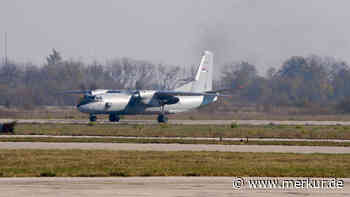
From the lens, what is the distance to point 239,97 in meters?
76.0

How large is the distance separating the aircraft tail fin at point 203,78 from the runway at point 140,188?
158ft

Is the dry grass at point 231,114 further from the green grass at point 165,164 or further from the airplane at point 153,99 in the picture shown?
the green grass at point 165,164

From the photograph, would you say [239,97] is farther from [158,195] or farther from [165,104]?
[158,195]

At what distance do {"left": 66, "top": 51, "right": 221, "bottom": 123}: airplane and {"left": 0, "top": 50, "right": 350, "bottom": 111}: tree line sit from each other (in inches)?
169

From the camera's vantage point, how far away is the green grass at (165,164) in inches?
822

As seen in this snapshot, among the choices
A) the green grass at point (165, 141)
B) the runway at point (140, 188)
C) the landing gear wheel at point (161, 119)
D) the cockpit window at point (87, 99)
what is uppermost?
the cockpit window at point (87, 99)

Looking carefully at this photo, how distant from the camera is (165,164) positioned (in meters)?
23.5

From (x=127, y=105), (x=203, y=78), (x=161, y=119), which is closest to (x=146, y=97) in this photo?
(x=127, y=105)

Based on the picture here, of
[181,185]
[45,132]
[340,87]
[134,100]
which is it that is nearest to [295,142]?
[45,132]


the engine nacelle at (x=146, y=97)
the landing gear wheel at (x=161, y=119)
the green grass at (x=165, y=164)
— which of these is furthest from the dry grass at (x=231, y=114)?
the green grass at (x=165, y=164)

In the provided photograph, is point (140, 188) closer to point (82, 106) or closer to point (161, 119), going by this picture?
point (82, 106)

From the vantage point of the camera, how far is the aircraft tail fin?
67.6 m

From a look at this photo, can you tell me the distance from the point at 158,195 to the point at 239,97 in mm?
60579

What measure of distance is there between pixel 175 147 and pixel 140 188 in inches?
579
